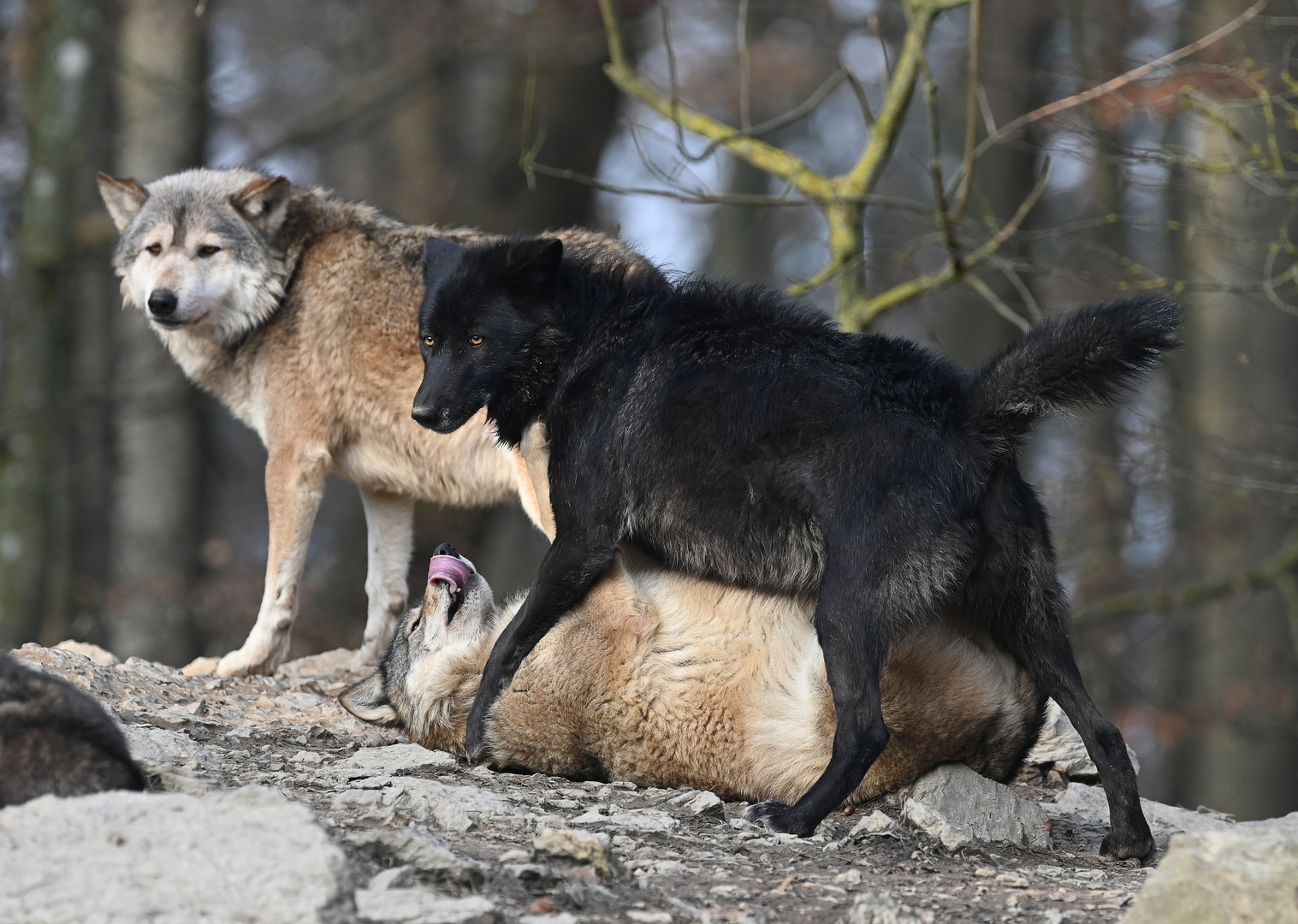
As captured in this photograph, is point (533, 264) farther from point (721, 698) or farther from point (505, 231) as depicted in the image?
point (505, 231)

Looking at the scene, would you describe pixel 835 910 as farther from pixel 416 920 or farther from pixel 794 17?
pixel 794 17

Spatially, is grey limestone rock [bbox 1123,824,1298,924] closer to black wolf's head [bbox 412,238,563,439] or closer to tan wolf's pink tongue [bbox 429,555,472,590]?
black wolf's head [bbox 412,238,563,439]

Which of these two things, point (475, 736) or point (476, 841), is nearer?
point (476, 841)

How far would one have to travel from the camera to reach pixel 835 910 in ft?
11.8

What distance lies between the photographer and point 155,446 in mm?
13219

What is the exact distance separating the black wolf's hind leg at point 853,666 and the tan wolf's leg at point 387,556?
377 centimetres

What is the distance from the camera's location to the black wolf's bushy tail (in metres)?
4.21

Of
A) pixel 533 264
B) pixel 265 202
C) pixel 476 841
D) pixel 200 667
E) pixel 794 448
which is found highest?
pixel 265 202

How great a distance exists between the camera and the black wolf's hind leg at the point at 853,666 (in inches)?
164

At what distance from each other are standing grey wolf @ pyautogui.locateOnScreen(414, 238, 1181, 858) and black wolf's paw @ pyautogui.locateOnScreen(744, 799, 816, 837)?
0.01 metres

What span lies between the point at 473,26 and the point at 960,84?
7863mm

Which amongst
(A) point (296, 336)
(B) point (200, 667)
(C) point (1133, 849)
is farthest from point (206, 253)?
(C) point (1133, 849)

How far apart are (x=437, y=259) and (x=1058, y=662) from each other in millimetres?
2992

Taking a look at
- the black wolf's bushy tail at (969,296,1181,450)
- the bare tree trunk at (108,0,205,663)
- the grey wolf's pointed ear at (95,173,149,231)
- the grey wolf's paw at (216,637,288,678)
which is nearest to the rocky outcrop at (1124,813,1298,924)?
the black wolf's bushy tail at (969,296,1181,450)
